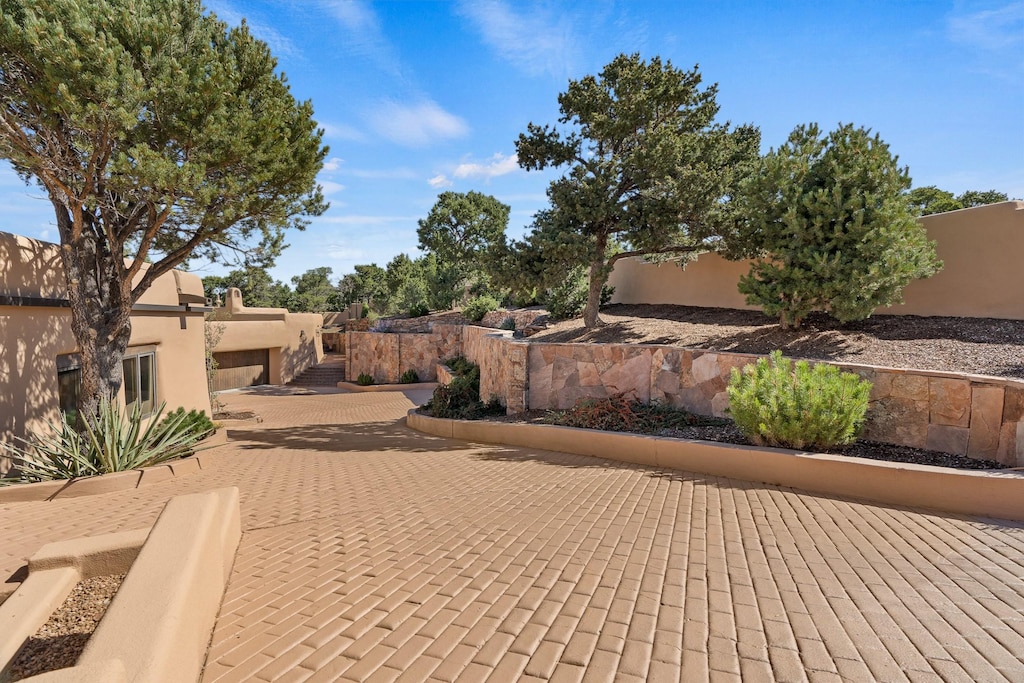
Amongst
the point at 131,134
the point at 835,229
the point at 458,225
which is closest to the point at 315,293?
the point at 458,225

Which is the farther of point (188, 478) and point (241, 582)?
point (188, 478)

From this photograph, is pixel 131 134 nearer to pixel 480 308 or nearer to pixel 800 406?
pixel 800 406

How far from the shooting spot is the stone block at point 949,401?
6.13 metres

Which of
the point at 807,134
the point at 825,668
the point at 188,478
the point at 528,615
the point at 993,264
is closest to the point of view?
the point at 825,668

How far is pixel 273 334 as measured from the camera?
28.3m

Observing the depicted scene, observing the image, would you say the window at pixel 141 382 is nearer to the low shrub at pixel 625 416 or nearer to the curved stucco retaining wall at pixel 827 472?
the low shrub at pixel 625 416

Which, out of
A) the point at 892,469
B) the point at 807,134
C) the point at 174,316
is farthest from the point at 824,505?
the point at 174,316

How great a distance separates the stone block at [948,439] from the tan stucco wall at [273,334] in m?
25.9

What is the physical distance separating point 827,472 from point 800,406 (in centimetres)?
85

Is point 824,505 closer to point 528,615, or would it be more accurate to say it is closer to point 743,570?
point 743,570

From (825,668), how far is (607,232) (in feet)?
37.2

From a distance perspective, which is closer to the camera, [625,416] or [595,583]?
[595,583]

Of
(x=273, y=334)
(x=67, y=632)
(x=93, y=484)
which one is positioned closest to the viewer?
(x=67, y=632)

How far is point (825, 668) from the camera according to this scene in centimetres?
265
